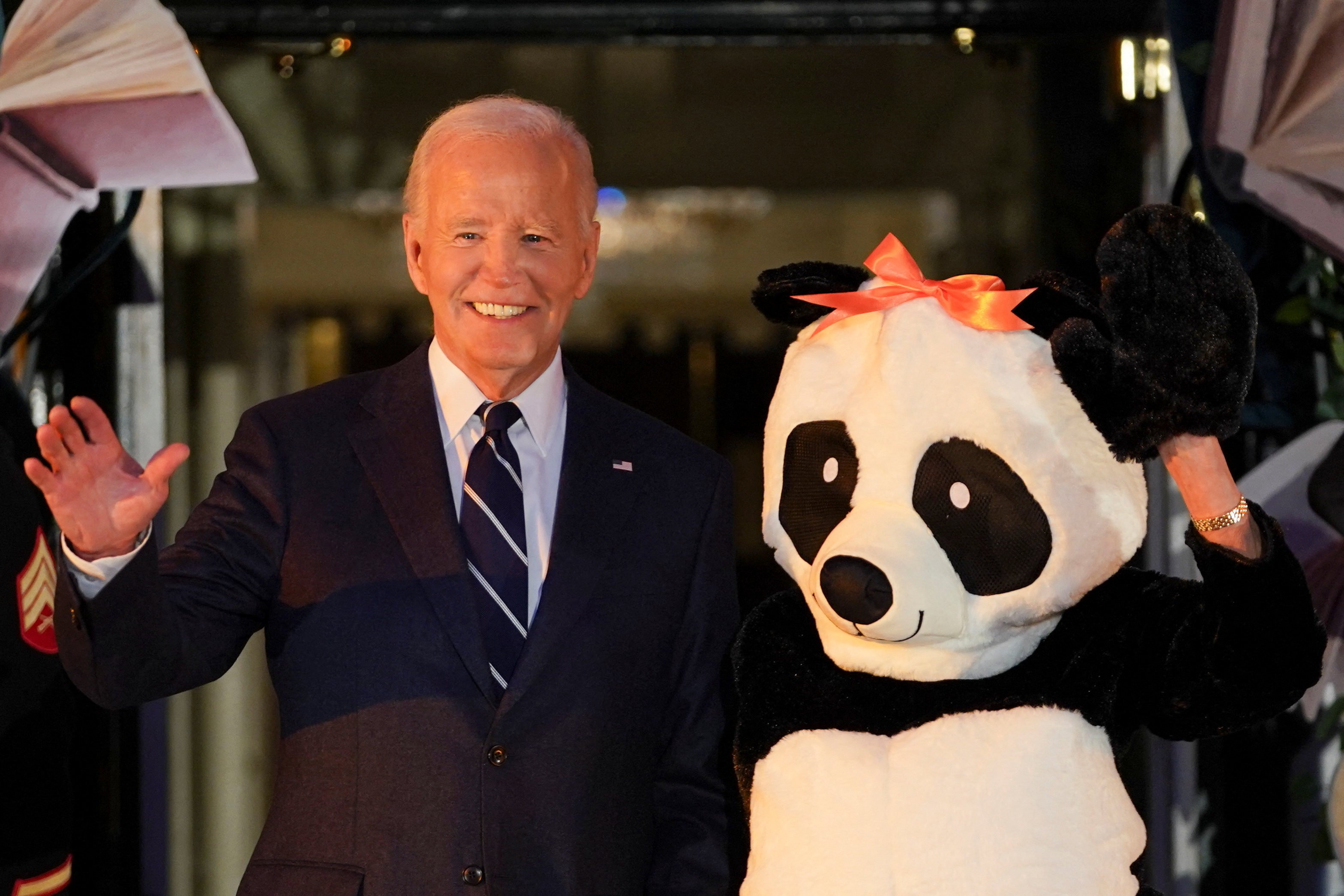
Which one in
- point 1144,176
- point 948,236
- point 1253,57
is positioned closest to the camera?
point 1253,57

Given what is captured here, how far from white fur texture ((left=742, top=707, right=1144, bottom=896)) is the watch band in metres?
0.26

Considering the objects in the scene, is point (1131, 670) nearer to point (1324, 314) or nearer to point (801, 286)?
point (801, 286)

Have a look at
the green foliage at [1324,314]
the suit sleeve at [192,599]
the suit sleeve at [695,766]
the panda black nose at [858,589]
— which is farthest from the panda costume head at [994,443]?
the green foliage at [1324,314]

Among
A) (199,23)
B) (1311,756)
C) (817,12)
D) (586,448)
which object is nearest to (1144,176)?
(817,12)

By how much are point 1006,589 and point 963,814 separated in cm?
25

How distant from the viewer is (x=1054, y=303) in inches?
63.9

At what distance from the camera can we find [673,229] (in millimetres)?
5512

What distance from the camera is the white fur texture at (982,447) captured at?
1554 millimetres

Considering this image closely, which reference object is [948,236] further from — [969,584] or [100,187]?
[969,584]

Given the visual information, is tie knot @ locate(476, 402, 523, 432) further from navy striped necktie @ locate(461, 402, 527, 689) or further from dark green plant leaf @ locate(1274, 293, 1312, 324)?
dark green plant leaf @ locate(1274, 293, 1312, 324)

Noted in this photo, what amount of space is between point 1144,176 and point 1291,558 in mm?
1660

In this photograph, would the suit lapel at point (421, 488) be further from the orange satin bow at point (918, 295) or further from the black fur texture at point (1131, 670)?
the orange satin bow at point (918, 295)

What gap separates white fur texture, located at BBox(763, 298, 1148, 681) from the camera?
1.55m

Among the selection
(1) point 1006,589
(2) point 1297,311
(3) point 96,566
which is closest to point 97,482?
(3) point 96,566
